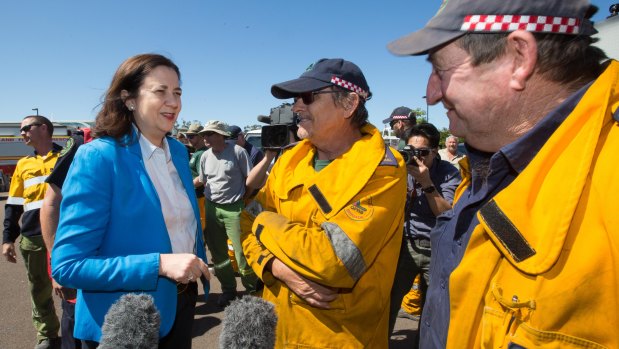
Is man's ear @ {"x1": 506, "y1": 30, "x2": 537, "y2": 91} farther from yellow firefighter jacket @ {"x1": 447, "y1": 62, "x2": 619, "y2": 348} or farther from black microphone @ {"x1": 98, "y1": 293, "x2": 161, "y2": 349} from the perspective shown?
black microphone @ {"x1": 98, "y1": 293, "x2": 161, "y2": 349}

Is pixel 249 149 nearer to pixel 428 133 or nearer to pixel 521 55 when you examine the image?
pixel 428 133

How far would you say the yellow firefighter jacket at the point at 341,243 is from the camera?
163 centimetres

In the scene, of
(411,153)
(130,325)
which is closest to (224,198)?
(411,153)

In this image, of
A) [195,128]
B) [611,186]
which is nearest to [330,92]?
[611,186]

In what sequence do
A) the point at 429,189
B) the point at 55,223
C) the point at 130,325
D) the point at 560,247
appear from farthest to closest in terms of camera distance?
the point at 429,189 < the point at 55,223 < the point at 130,325 < the point at 560,247

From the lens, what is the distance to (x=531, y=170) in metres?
0.85

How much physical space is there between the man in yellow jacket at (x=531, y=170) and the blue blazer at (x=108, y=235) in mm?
1215

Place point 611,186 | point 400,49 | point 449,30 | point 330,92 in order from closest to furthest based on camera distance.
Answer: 1. point 611,186
2. point 449,30
3. point 400,49
4. point 330,92

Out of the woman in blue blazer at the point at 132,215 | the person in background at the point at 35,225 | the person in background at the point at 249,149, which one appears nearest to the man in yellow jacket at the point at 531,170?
the woman in blue blazer at the point at 132,215

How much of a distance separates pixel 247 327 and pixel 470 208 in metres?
0.73

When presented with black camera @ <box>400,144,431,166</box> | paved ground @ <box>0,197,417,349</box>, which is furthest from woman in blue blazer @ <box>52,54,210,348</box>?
paved ground @ <box>0,197,417,349</box>

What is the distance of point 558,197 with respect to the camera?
2.58 ft

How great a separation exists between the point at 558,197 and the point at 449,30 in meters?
0.50

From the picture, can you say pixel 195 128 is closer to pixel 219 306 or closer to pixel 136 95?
pixel 219 306
